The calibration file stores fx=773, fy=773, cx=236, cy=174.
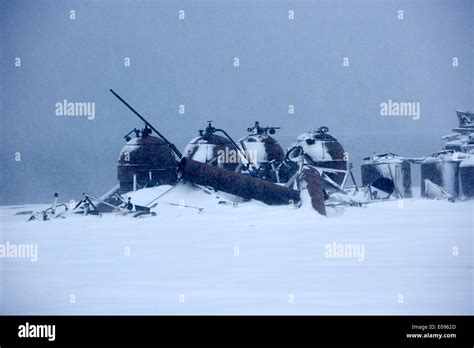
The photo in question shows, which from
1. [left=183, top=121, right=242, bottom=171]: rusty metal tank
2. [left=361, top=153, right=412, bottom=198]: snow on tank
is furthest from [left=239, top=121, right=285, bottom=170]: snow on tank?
[left=361, top=153, right=412, bottom=198]: snow on tank

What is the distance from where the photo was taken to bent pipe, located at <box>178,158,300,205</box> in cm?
903

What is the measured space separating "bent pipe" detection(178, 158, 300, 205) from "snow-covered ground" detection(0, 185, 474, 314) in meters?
1.02

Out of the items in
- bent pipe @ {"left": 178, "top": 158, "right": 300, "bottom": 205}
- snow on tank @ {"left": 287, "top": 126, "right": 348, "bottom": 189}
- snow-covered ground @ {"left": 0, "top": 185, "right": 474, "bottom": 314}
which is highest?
snow on tank @ {"left": 287, "top": 126, "right": 348, "bottom": 189}

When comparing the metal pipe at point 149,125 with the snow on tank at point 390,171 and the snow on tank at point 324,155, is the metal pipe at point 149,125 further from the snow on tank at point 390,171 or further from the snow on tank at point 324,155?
the snow on tank at point 390,171

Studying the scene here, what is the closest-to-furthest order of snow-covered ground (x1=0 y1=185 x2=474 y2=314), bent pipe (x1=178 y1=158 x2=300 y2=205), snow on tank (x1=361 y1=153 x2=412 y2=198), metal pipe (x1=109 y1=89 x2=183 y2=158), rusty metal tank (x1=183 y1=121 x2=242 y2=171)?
snow-covered ground (x1=0 y1=185 x2=474 y2=314), metal pipe (x1=109 y1=89 x2=183 y2=158), bent pipe (x1=178 y1=158 x2=300 y2=205), snow on tank (x1=361 y1=153 x2=412 y2=198), rusty metal tank (x1=183 y1=121 x2=242 y2=171)

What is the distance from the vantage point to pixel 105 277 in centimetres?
688

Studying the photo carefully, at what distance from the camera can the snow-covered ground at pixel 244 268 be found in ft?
21.9

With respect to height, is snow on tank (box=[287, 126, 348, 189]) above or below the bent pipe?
above

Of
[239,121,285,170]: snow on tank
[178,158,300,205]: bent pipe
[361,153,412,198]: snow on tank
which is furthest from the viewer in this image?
[239,121,285,170]: snow on tank

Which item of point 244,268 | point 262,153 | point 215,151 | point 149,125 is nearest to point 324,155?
point 262,153

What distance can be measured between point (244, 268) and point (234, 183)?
7.17 ft

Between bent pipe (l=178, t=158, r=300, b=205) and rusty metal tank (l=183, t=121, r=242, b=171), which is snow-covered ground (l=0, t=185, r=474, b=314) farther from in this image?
rusty metal tank (l=183, t=121, r=242, b=171)

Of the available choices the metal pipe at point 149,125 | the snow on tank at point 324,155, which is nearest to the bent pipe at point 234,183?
the metal pipe at point 149,125
